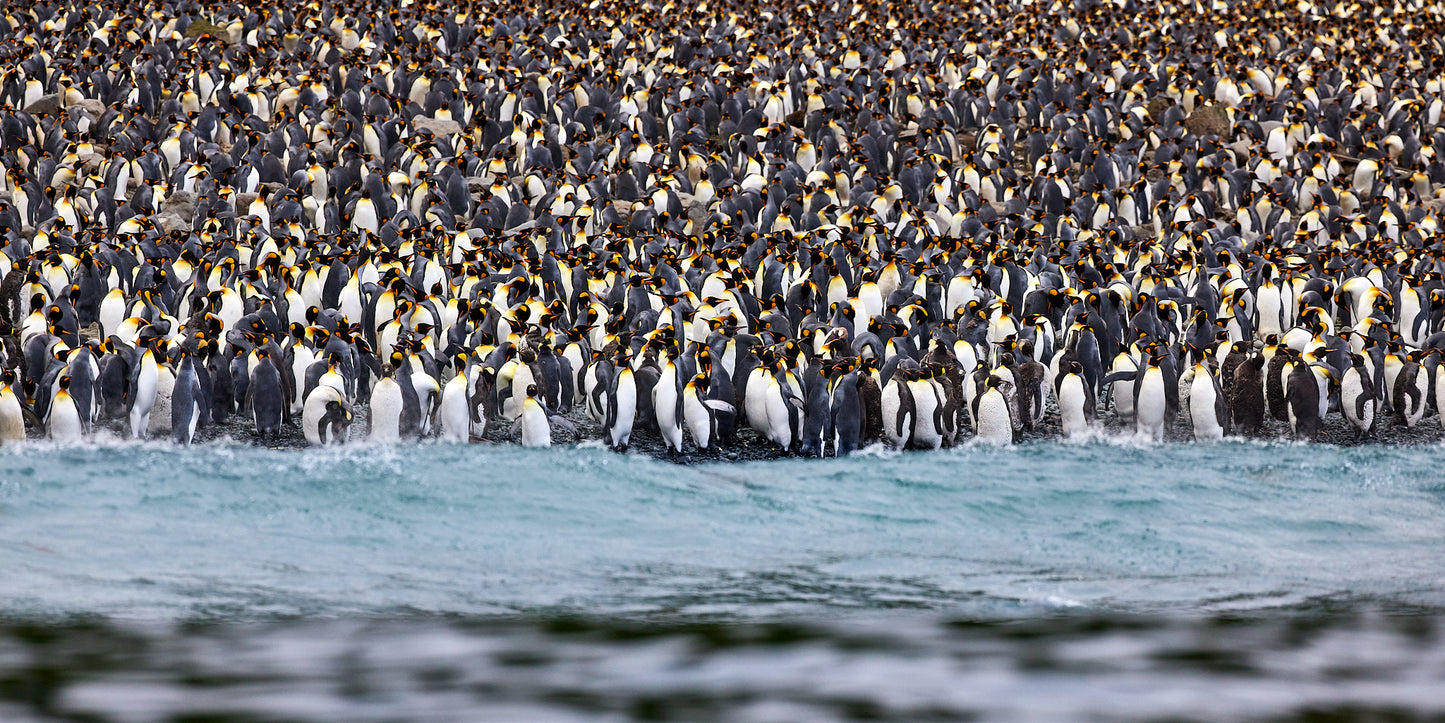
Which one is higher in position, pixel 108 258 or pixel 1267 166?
pixel 1267 166

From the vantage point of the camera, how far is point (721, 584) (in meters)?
7.19

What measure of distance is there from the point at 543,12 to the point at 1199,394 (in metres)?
17.9

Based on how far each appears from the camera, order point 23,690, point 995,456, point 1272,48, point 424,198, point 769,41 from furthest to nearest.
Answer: point 1272,48
point 769,41
point 424,198
point 995,456
point 23,690

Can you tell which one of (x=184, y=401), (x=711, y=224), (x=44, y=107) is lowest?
(x=184, y=401)

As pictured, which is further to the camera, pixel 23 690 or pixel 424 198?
pixel 424 198

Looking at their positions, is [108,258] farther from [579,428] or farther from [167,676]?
[167,676]

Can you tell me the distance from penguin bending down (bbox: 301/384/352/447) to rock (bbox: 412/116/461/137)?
920 centimetres

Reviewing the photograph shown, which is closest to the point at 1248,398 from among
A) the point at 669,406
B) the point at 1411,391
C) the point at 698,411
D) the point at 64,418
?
the point at 1411,391

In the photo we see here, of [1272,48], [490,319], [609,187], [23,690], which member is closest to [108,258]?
[490,319]

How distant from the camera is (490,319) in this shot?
1112cm

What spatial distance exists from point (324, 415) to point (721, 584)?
3.47m

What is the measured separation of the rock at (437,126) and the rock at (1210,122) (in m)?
9.68

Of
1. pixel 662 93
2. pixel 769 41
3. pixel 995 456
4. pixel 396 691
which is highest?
pixel 769 41

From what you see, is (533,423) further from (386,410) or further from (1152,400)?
(1152,400)
